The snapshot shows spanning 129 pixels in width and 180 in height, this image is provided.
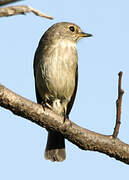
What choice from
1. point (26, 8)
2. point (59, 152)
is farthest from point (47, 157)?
point (26, 8)

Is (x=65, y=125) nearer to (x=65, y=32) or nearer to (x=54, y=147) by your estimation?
(x=54, y=147)

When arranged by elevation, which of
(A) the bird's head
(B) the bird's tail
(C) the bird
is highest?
(A) the bird's head

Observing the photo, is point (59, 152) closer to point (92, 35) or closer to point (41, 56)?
point (41, 56)

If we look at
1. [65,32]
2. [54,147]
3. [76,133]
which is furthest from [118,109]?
[65,32]

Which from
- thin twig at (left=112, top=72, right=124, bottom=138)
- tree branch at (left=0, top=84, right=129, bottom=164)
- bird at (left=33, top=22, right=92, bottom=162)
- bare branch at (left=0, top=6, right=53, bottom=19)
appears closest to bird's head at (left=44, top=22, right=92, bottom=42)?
bird at (left=33, top=22, right=92, bottom=162)

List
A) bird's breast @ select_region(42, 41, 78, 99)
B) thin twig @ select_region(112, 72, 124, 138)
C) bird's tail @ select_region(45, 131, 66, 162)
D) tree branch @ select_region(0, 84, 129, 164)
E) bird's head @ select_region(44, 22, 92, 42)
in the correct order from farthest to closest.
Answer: bird's head @ select_region(44, 22, 92, 42) < bird's tail @ select_region(45, 131, 66, 162) < bird's breast @ select_region(42, 41, 78, 99) < tree branch @ select_region(0, 84, 129, 164) < thin twig @ select_region(112, 72, 124, 138)

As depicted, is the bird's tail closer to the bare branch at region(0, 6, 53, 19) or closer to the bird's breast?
the bird's breast

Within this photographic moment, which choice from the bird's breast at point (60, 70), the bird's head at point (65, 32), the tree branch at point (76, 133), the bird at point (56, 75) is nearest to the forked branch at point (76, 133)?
the tree branch at point (76, 133)
